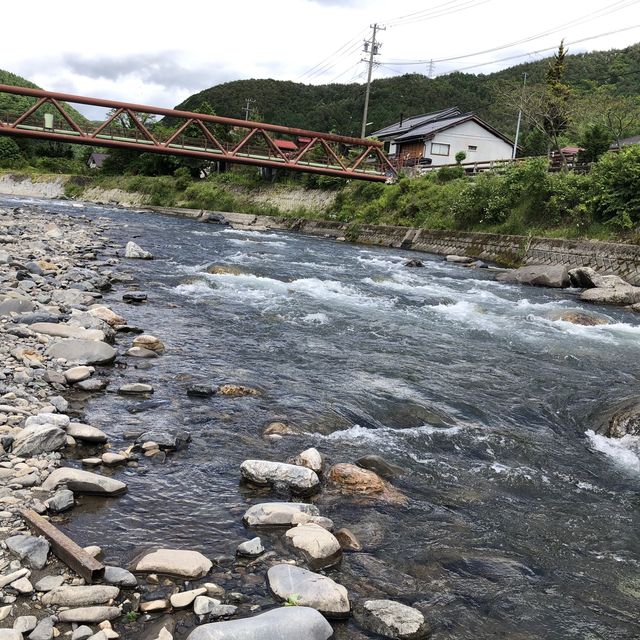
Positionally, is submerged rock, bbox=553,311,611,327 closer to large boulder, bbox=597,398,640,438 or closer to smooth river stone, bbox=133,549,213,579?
large boulder, bbox=597,398,640,438

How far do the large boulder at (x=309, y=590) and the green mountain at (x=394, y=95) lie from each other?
74.0 meters

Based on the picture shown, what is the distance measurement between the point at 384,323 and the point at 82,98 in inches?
1138

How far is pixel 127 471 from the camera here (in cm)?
443

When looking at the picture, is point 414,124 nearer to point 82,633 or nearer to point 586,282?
point 586,282

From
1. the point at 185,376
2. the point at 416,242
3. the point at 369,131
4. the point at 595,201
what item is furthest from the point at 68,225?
the point at 369,131

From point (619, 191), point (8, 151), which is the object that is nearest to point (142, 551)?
point (619, 191)

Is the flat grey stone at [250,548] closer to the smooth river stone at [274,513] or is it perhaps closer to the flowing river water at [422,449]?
the flowing river water at [422,449]

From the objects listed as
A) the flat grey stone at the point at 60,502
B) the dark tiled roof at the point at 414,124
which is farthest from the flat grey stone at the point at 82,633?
the dark tiled roof at the point at 414,124

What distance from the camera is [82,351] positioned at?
673 centimetres

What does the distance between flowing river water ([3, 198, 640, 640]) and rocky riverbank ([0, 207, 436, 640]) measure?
4.2 inches

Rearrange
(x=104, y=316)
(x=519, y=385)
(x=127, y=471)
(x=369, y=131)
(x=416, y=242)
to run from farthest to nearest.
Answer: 1. (x=369, y=131)
2. (x=416, y=242)
3. (x=104, y=316)
4. (x=519, y=385)
5. (x=127, y=471)

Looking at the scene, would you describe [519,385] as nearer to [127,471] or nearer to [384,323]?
[384,323]

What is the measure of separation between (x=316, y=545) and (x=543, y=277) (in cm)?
1693

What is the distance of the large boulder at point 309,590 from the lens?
307 centimetres
